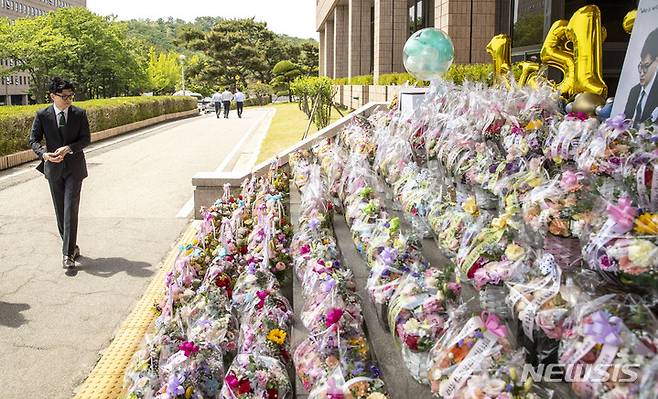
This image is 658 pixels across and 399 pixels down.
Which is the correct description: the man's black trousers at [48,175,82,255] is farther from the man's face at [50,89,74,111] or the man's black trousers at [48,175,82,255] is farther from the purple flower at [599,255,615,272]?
the purple flower at [599,255,615,272]

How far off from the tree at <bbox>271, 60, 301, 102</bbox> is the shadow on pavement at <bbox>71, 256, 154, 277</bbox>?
174 feet

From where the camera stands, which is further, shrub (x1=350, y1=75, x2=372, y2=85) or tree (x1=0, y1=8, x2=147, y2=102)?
tree (x1=0, y1=8, x2=147, y2=102)

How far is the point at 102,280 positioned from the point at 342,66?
26.9 metres

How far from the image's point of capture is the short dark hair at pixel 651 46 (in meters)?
4.06

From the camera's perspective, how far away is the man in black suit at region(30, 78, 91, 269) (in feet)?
21.8

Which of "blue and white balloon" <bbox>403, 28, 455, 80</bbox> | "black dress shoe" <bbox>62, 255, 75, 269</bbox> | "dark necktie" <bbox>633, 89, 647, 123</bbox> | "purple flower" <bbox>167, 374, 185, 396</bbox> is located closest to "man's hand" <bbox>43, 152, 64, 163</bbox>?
"black dress shoe" <bbox>62, 255, 75, 269</bbox>

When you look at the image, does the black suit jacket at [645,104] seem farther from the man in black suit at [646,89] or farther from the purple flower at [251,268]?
the purple flower at [251,268]

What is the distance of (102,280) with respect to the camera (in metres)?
6.46

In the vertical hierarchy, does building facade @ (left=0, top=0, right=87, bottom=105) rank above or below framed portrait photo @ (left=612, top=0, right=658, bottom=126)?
above

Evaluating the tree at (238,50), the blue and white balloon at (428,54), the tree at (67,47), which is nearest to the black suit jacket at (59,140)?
the blue and white balloon at (428,54)

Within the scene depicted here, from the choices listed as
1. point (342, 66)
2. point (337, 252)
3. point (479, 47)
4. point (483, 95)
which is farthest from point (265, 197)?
point (342, 66)

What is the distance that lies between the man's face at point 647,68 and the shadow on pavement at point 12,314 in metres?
5.20

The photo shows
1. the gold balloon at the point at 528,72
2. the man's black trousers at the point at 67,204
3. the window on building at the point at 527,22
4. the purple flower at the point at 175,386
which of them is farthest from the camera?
the window on building at the point at 527,22

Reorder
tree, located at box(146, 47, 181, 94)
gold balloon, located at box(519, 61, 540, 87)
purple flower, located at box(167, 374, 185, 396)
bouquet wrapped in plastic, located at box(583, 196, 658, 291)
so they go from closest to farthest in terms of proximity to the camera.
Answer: bouquet wrapped in plastic, located at box(583, 196, 658, 291) → purple flower, located at box(167, 374, 185, 396) → gold balloon, located at box(519, 61, 540, 87) → tree, located at box(146, 47, 181, 94)
